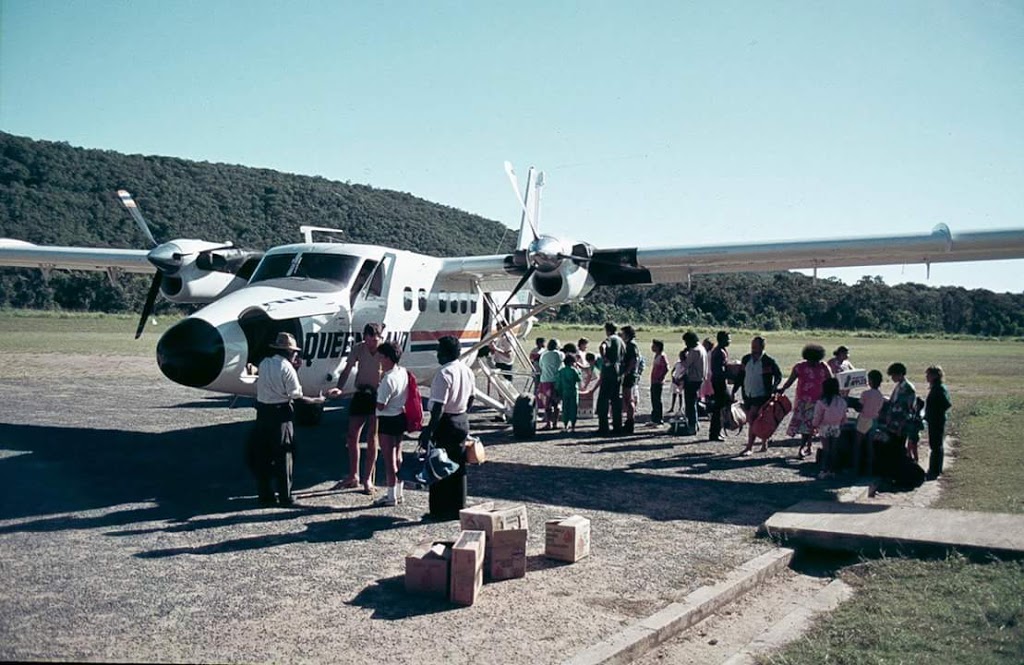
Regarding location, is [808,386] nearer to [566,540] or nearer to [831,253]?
[831,253]

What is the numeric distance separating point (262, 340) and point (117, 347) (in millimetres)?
31065

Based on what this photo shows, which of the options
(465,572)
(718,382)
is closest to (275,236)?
(718,382)

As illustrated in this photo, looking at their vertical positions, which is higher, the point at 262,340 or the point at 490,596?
the point at 262,340

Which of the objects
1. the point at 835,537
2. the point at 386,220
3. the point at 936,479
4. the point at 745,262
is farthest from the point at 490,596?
the point at 386,220

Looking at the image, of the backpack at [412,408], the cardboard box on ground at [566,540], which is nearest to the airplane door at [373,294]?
the backpack at [412,408]

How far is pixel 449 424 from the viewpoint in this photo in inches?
316

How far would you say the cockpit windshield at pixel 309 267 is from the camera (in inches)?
463

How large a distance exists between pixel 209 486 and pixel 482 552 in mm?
4820

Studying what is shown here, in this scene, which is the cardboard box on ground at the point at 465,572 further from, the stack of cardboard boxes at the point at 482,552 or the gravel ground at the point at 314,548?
the gravel ground at the point at 314,548

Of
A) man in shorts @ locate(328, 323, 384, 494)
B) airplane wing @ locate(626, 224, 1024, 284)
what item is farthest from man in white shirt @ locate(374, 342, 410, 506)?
airplane wing @ locate(626, 224, 1024, 284)

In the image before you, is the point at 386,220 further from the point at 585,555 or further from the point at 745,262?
the point at 585,555

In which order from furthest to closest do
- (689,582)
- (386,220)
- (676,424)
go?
1. (386,220)
2. (676,424)
3. (689,582)

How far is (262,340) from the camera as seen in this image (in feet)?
32.8

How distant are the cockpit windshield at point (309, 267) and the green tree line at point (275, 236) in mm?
53031
